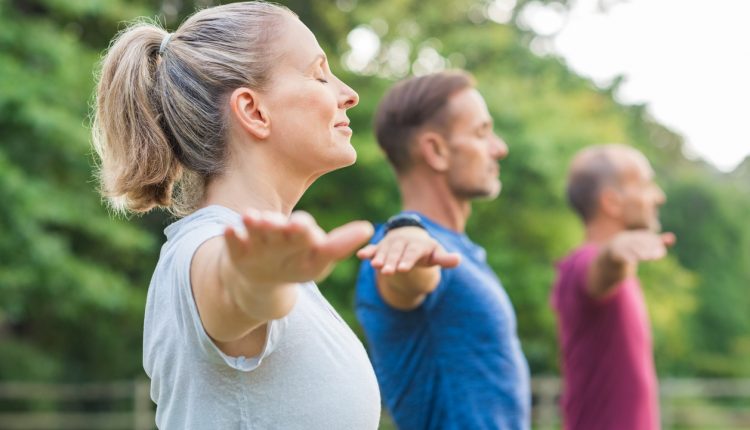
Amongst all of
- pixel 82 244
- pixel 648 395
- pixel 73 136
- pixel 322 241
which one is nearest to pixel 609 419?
pixel 648 395

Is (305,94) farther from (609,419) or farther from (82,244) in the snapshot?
(82,244)

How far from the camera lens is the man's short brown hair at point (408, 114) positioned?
135 inches

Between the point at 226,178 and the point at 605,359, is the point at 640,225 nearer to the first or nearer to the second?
the point at 605,359

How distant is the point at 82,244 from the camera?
36.3 ft

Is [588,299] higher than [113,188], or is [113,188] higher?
[113,188]

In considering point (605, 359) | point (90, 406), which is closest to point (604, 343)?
point (605, 359)

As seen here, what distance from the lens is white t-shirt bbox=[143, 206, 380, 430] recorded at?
5.22 ft

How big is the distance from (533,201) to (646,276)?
345 centimetres

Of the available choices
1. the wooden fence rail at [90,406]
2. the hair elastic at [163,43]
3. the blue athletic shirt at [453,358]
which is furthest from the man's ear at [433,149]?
the wooden fence rail at [90,406]

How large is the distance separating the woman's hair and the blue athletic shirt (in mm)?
1221

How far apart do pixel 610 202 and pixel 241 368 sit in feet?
11.5

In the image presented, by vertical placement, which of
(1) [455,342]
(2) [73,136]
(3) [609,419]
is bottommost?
(2) [73,136]

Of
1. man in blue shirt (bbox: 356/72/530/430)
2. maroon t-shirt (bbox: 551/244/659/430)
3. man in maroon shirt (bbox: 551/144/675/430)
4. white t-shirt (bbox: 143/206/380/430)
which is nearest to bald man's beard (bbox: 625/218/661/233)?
man in maroon shirt (bbox: 551/144/675/430)

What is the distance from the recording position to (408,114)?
136 inches
